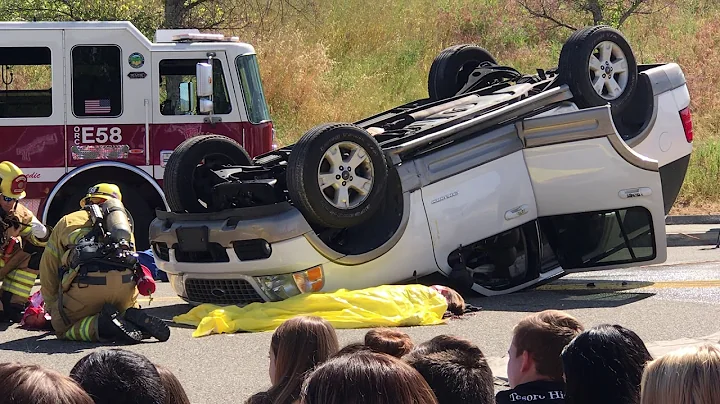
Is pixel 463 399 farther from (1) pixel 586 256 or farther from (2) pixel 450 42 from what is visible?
(2) pixel 450 42

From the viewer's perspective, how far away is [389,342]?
171 inches

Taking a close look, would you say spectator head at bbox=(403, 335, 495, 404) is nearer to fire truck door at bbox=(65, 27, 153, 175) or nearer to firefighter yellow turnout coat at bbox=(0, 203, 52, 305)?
firefighter yellow turnout coat at bbox=(0, 203, 52, 305)

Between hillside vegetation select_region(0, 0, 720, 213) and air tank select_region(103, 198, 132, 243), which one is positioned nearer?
air tank select_region(103, 198, 132, 243)

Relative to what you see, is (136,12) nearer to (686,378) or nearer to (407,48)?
(407,48)

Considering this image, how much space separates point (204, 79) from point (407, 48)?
15.5 meters

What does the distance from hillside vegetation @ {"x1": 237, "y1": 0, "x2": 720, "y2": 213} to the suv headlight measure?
12.2 meters

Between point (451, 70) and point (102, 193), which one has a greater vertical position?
point (451, 70)

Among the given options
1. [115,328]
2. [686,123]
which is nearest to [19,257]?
[115,328]

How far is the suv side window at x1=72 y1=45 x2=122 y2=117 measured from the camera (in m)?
12.3

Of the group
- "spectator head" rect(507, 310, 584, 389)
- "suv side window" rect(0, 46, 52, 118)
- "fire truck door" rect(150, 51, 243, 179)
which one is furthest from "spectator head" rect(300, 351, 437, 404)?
"suv side window" rect(0, 46, 52, 118)

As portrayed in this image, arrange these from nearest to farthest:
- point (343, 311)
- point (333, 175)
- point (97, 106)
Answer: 1. point (343, 311)
2. point (333, 175)
3. point (97, 106)

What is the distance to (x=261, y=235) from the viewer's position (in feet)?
27.8

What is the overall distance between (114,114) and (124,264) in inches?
182

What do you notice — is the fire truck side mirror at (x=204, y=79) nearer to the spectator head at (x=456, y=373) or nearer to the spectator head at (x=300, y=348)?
the spectator head at (x=300, y=348)
